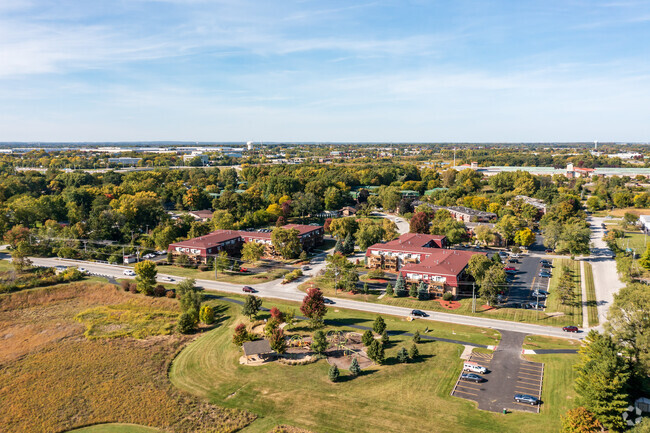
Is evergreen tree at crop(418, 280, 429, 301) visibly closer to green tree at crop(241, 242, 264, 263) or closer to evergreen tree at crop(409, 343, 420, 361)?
evergreen tree at crop(409, 343, 420, 361)

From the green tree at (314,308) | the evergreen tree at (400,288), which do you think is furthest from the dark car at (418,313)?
the green tree at (314,308)

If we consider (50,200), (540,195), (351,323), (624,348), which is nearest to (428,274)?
(351,323)

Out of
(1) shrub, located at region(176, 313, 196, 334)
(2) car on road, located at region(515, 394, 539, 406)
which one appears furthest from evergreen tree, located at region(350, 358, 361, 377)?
(1) shrub, located at region(176, 313, 196, 334)

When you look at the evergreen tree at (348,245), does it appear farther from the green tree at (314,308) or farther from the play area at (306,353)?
the play area at (306,353)

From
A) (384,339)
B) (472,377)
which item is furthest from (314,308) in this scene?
(472,377)

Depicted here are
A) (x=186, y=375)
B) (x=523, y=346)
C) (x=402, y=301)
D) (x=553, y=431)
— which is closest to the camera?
(x=553, y=431)

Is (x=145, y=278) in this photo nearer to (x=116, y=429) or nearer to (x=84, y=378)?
(x=84, y=378)

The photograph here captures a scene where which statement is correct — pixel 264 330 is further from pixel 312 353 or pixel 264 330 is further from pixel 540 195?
pixel 540 195
